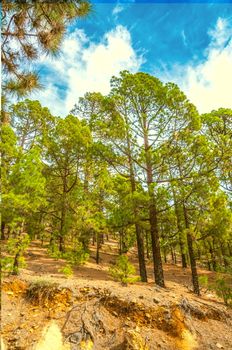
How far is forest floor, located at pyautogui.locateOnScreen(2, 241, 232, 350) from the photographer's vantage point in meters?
4.23

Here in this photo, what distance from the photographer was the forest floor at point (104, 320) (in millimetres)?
4234

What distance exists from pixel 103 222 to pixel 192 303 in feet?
14.2

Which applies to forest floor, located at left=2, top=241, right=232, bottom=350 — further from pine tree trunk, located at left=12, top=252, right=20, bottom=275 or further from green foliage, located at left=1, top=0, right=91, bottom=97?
green foliage, located at left=1, top=0, right=91, bottom=97

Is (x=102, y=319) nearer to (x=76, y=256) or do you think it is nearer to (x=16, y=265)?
(x=16, y=265)

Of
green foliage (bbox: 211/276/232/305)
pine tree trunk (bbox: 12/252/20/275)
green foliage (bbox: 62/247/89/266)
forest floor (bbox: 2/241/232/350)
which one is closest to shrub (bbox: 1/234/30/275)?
pine tree trunk (bbox: 12/252/20/275)

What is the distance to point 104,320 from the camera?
4922 mm

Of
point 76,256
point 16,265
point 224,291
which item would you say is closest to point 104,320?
point 16,265

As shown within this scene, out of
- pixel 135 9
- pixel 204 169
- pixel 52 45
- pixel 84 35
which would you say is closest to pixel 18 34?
pixel 52 45

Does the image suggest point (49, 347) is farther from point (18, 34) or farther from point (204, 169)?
point (204, 169)

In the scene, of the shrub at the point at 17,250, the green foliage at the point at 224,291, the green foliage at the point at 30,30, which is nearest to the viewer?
the green foliage at the point at 30,30

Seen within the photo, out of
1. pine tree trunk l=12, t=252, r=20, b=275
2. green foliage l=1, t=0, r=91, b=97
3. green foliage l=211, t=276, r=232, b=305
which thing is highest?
green foliage l=1, t=0, r=91, b=97

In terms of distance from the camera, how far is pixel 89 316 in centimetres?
490

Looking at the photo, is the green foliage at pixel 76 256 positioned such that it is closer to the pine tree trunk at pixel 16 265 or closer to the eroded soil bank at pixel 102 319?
the pine tree trunk at pixel 16 265

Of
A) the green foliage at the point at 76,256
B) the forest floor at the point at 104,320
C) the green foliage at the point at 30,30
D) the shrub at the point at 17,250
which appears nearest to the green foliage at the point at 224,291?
the forest floor at the point at 104,320
